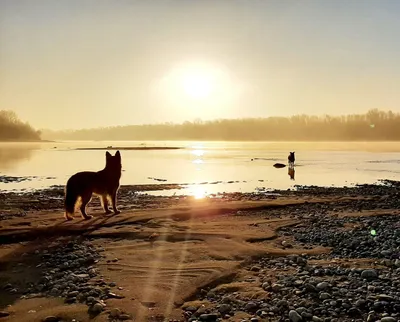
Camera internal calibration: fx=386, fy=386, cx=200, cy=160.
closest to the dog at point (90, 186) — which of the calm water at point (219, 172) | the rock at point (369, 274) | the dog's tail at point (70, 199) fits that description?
the dog's tail at point (70, 199)

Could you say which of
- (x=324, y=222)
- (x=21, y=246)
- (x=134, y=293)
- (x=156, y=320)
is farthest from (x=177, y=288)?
(x=324, y=222)

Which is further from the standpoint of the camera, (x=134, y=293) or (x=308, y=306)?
(x=134, y=293)

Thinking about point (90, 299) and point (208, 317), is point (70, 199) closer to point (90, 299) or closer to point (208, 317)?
point (90, 299)

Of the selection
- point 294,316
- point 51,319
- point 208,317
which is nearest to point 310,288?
point 294,316

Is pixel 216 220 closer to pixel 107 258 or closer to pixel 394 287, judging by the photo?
pixel 107 258

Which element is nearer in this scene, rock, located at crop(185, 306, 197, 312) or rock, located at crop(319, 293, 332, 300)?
rock, located at crop(185, 306, 197, 312)

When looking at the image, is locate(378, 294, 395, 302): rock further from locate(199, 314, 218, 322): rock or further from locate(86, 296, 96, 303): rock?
locate(86, 296, 96, 303): rock

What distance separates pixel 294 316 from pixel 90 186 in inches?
356

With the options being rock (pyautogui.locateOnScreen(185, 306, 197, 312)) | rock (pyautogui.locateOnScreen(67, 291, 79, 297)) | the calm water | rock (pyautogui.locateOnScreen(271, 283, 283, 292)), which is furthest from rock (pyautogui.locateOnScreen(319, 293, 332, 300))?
the calm water

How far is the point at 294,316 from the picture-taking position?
5.84 m

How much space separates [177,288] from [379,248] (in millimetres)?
5473

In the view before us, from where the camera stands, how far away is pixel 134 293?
684 centimetres

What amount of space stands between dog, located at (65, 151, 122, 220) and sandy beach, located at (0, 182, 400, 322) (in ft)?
1.71

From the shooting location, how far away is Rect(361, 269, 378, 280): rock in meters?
7.52
